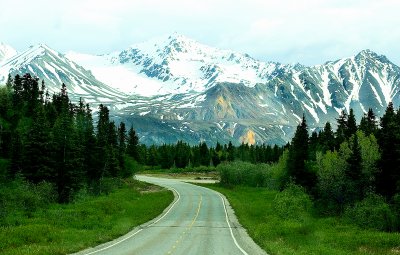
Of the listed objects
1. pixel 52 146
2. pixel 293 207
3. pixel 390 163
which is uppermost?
pixel 52 146

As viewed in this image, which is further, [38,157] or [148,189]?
[148,189]

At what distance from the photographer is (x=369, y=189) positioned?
6688 centimetres

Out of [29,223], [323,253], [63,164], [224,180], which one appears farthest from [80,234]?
[224,180]

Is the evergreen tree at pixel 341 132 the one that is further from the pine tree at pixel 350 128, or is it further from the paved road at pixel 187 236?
the paved road at pixel 187 236

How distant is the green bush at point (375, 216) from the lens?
55750 millimetres

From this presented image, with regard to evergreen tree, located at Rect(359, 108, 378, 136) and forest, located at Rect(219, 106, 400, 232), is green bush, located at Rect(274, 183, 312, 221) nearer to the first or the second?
forest, located at Rect(219, 106, 400, 232)

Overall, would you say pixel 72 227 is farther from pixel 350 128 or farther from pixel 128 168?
pixel 128 168

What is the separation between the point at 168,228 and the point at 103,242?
1116cm

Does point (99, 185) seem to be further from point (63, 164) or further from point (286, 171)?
point (286, 171)

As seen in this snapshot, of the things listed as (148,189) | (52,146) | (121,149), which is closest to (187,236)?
(52,146)

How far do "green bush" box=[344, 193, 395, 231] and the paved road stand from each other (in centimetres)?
1392

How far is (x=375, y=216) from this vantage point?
56.3 meters

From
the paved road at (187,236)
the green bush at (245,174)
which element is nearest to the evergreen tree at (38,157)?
the paved road at (187,236)

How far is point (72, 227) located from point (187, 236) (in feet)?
30.5
